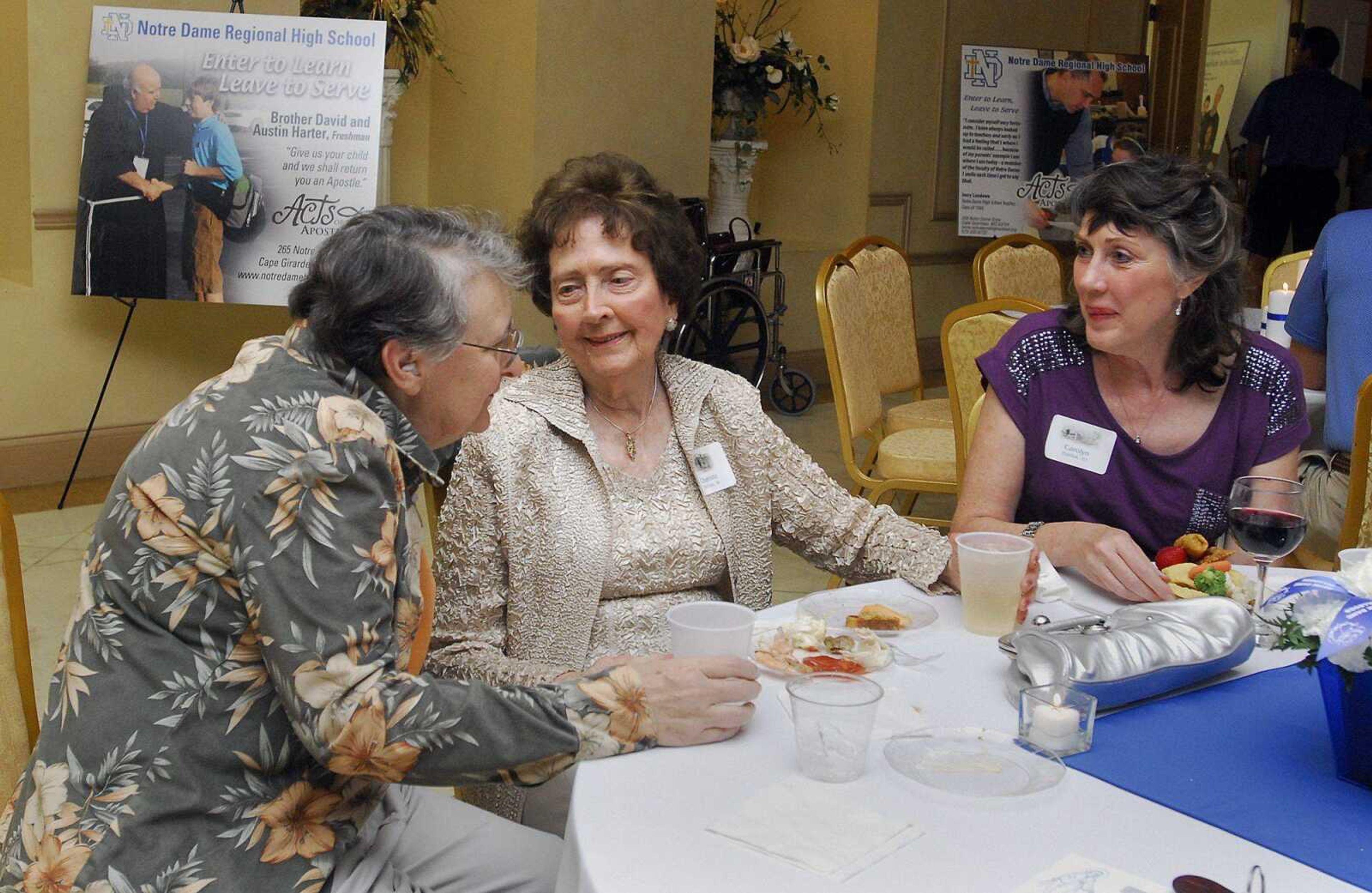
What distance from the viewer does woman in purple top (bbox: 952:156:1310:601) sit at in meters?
2.24

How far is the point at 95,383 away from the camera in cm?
529

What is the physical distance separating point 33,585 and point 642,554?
281cm

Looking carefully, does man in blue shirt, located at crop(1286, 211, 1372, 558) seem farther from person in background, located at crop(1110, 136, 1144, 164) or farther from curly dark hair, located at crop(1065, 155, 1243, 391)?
person in background, located at crop(1110, 136, 1144, 164)

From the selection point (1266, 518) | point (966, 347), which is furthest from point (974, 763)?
point (966, 347)

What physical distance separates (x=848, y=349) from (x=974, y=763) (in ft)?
8.35

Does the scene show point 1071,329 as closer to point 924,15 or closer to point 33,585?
point 33,585

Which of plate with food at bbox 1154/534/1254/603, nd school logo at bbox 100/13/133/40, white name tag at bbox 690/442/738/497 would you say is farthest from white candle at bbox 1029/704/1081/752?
nd school logo at bbox 100/13/133/40

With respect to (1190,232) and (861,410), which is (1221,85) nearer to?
(861,410)

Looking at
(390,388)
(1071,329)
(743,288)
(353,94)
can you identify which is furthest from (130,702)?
(743,288)

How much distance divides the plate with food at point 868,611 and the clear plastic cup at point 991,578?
0.07 meters

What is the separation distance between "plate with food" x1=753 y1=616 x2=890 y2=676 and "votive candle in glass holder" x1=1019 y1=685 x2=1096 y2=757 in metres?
0.22

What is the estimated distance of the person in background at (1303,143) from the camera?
29.5ft

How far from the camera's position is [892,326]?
436 centimetres

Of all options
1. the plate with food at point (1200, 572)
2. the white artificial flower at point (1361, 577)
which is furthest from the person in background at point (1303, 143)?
the white artificial flower at point (1361, 577)
